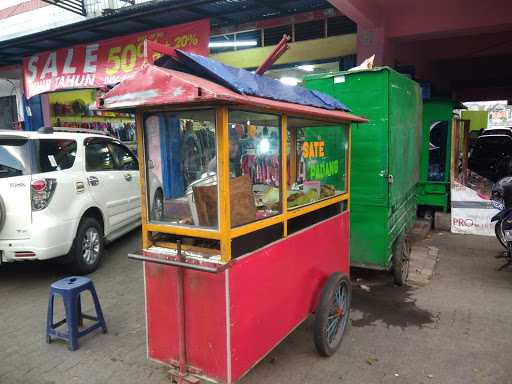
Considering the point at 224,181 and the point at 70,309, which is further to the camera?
the point at 70,309

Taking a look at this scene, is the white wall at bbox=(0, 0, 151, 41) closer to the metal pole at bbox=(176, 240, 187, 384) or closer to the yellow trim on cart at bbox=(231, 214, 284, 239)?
the yellow trim on cart at bbox=(231, 214, 284, 239)

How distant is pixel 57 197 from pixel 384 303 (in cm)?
375

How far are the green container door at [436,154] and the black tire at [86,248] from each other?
5.15 m

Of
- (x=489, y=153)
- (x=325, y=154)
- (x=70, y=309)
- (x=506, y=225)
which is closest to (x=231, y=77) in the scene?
(x=325, y=154)

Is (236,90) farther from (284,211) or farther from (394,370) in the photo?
(394,370)

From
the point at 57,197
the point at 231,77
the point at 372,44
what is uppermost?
the point at 372,44

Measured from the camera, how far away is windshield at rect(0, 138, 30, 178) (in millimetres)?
4520

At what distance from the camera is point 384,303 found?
4348 millimetres

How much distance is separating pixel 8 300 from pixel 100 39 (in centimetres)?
686

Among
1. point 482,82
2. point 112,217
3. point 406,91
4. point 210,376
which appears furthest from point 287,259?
point 482,82

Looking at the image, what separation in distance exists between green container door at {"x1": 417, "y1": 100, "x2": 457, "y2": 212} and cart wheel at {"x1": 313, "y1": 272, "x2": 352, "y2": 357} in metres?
4.19

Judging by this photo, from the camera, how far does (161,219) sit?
9.16 feet

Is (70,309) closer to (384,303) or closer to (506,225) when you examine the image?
(384,303)

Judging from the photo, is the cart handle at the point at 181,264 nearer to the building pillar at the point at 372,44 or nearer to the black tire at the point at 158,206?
the black tire at the point at 158,206
